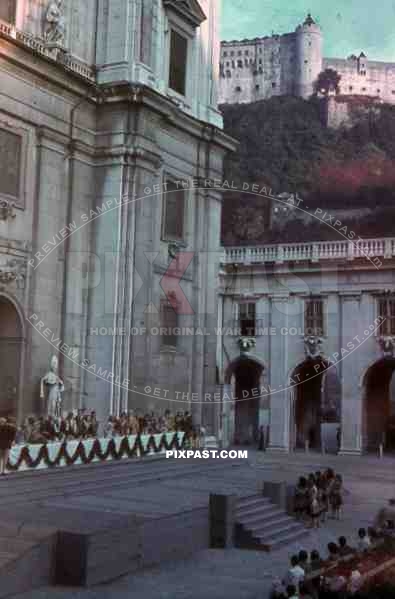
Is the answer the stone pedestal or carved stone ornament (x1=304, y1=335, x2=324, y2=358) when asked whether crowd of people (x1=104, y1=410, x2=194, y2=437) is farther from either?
carved stone ornament (x1=304, y1=335, x2=324, y2=358)

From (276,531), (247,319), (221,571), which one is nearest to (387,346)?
(247,319)

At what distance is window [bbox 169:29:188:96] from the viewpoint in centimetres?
3488

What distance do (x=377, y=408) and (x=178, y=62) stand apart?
22.6 m

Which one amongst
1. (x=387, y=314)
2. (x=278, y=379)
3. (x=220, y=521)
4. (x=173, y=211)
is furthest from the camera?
(x=278, y=379)

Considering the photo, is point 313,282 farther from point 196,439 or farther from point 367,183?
point 367,183

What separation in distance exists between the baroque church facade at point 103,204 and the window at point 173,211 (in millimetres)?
73

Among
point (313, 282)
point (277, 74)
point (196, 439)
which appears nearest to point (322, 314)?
point (313, 282)

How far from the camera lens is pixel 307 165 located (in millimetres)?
92188

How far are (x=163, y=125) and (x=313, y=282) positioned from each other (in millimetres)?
16498

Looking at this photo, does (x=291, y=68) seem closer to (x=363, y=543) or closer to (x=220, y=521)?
(x=220, y=521)

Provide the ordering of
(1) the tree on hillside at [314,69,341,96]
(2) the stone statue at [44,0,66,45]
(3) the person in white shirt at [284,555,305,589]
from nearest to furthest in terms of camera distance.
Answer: (3) the person in white shirt at [284,555,305,589] → (2) the stone statue at [44,0,66,45] → (1) the tree on hillside at [314,69,341,96]

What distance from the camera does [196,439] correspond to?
32375 millimetres

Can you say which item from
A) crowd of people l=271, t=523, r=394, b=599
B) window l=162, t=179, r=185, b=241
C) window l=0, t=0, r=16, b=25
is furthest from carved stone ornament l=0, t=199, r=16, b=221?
crowd of people l=271, t=523, r=394, b=599

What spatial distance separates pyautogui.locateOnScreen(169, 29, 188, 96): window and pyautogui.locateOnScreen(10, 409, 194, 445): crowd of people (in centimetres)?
1296
